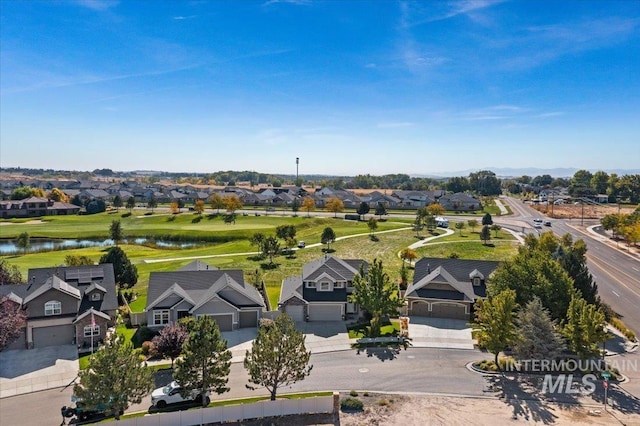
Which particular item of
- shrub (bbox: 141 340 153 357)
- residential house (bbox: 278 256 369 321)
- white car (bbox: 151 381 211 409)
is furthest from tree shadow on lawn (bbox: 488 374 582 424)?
shrub (bbox: 141 340 153 357)

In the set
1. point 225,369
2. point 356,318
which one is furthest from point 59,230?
point 225,369

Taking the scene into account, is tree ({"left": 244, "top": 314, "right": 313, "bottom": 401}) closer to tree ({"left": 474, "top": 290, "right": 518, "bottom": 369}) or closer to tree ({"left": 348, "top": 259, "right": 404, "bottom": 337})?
tree ({"left": 348, "top": 259, "right": 404, "bottom": 337})

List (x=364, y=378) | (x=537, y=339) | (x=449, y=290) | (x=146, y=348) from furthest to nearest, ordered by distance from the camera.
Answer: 1. (x=449, y=290)
2. (x=146, y=348)
3. (x=537, y=339)
4. (x=364, y=378)

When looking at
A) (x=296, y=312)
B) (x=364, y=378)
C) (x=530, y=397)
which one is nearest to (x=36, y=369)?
(x=296, y=312)

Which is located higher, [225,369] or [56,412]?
[225,369]

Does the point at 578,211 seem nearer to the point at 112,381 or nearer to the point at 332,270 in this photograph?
the point at 332,270

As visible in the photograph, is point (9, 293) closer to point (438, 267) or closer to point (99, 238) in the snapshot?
point (438, 267)

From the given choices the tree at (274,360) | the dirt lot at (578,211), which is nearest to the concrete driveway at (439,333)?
the tree at (274,360)
